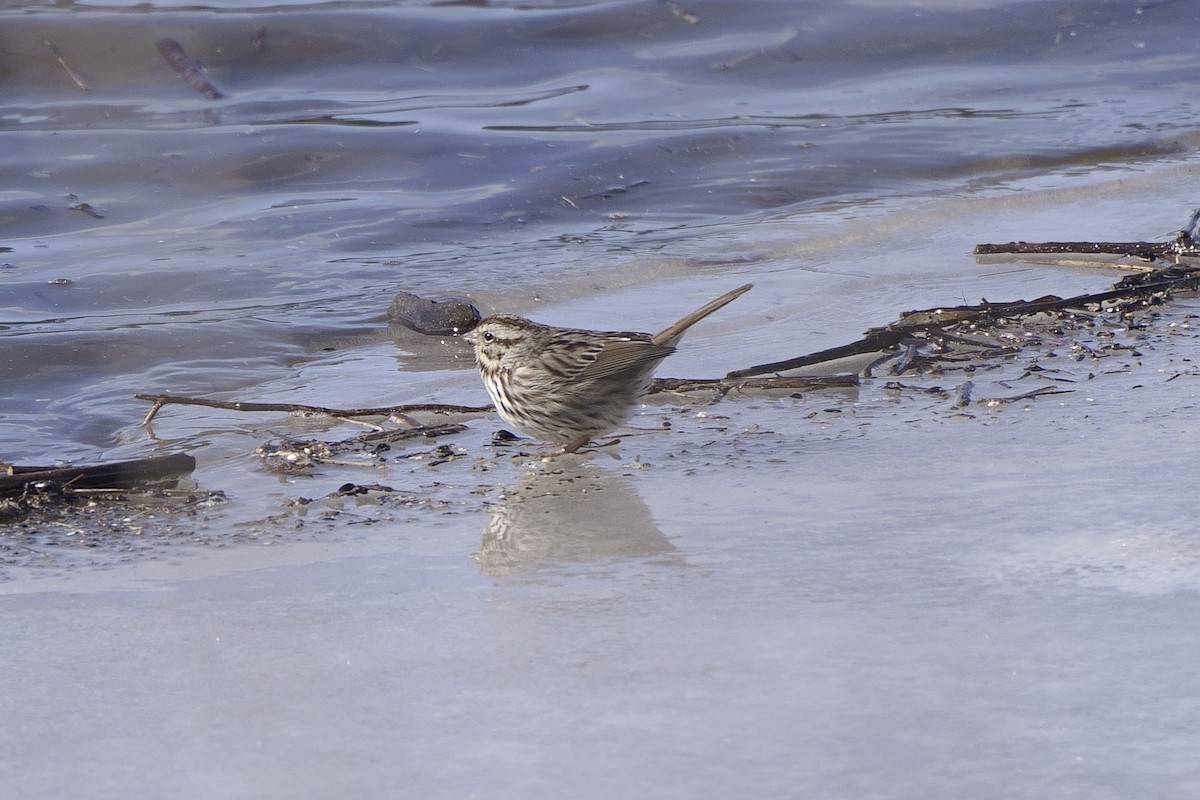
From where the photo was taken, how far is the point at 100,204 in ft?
32.4

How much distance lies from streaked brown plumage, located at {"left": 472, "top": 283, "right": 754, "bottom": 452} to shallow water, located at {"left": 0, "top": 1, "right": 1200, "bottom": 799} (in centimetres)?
17

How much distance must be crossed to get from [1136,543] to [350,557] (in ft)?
6.08

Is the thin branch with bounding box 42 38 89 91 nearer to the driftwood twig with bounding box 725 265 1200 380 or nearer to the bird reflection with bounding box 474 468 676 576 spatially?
the driftwood twig with bounding box 725 265 1200 380

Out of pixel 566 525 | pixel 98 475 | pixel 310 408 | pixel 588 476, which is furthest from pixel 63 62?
pixel 566 525

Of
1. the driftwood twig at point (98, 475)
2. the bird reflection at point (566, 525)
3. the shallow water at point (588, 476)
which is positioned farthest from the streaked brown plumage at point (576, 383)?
the driftwood twig at point (98, 475)

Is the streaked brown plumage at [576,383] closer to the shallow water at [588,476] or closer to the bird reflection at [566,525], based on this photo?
the shallow water at [588,476]

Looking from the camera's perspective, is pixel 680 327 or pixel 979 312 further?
pixel 979 312

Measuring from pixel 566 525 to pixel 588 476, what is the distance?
0.60 meters

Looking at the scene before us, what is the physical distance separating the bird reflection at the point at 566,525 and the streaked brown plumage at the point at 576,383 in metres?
0.35

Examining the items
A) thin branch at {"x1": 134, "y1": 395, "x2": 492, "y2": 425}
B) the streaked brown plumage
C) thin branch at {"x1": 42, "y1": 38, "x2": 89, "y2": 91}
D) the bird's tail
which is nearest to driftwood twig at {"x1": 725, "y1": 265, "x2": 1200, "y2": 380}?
the bird's tail

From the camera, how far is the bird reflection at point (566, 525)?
3723mm

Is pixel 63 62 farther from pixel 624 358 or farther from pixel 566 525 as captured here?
pixel 566 525

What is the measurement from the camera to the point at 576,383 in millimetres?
4914

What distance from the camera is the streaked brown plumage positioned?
489cm
